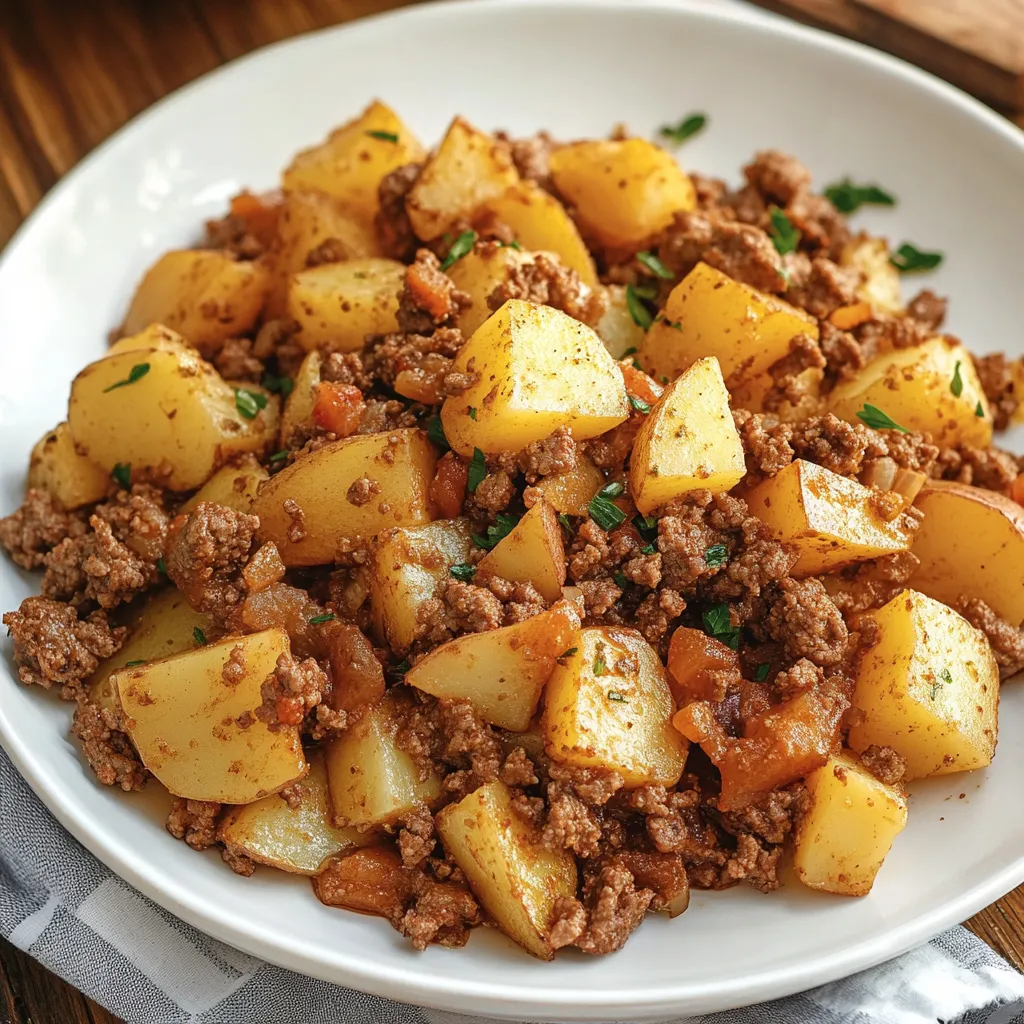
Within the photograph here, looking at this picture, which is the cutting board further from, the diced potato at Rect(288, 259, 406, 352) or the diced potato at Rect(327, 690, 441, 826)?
the diced potato at Rect(327, 690, 441, 826)

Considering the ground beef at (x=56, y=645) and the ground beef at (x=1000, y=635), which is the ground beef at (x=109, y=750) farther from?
the ground beef at (x=1000, y=635)

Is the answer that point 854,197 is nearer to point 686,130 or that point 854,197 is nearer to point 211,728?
point 686,130

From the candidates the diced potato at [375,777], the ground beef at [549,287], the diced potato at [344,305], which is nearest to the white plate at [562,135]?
the diced potato at [375,777]

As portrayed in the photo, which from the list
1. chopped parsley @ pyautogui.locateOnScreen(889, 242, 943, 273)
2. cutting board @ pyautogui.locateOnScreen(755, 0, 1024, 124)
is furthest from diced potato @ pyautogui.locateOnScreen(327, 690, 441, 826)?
cutting board @ pyautogui.locateOnScreen(755, 0, 1024, 124)

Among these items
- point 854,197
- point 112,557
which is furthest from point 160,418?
point 854,197

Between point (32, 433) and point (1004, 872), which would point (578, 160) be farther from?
point (1004, 872)

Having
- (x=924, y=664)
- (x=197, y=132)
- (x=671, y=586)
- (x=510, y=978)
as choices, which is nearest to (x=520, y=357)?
(x=671, y=586)

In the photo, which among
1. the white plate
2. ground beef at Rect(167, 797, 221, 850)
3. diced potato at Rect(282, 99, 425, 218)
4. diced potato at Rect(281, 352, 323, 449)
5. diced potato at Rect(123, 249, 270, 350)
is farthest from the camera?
diced potato at Rect(282, 99, 425, 218)
